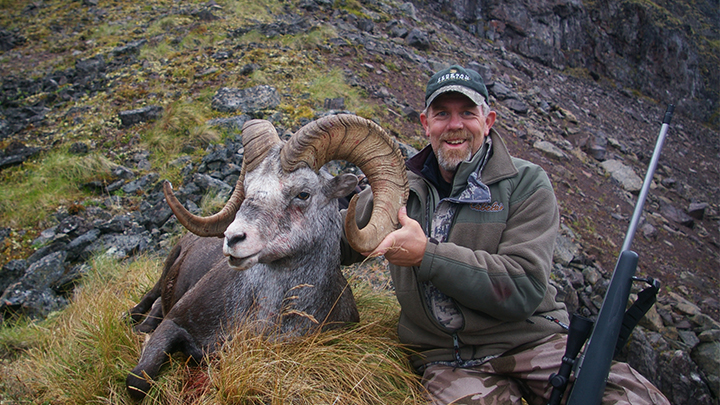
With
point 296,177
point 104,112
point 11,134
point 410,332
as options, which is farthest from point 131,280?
point 11,134

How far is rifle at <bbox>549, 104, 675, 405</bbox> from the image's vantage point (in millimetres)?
2600

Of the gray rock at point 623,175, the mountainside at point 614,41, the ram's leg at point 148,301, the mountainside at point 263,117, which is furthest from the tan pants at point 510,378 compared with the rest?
the mountainside at point 614,41

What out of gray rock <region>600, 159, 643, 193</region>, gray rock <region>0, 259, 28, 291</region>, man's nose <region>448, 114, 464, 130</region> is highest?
man's nose <region>448, 114, 464, 130</region>

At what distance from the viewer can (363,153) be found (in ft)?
11.6

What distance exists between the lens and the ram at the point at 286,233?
3.22 metres

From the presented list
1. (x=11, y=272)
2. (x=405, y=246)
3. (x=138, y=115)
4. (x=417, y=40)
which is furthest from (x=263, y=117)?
(x=417, y=40)

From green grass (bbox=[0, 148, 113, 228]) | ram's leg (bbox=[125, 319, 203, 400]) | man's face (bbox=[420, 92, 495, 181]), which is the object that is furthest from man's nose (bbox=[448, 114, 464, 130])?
green grass (bbox=[0, 148, 113, 228])

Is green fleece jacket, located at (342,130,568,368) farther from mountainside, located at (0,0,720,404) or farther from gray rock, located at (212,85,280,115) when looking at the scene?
gray rock, located at (212,85,280,115)

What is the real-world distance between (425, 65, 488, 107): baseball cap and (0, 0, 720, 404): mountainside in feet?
18.5

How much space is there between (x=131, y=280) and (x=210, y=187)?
273 centimetres

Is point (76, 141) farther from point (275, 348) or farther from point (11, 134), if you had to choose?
point (275, 348)

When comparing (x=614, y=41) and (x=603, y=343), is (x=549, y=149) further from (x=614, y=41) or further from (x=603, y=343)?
(x=614, y=41)

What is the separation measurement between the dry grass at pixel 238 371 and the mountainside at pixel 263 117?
3548 mm

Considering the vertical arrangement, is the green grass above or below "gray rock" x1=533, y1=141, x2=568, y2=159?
above
